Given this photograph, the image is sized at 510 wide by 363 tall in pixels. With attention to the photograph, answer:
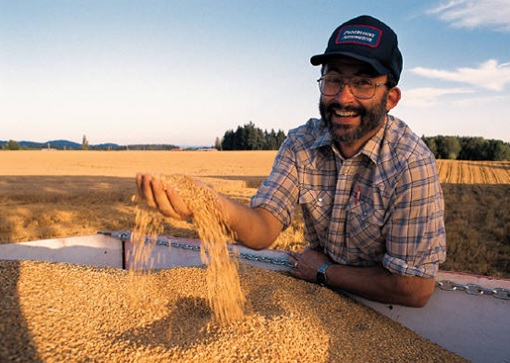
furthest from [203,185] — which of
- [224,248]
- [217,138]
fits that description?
[217,138]

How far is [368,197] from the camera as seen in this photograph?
2.25 m

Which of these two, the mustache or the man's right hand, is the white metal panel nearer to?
the man's right hand

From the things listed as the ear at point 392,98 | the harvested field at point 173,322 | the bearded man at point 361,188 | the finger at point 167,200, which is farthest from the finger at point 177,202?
the ear at point 392,98

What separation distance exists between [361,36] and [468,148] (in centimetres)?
5440

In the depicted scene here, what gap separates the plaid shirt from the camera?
2.10m

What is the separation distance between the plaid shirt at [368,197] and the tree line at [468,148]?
4801 cm

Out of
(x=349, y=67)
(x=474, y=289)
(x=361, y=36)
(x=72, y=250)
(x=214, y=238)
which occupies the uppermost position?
(x=361, y=36)

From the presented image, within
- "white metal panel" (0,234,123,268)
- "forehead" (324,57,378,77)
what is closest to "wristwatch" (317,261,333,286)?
"forehead" (324,57,378,77)

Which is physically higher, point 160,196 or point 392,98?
point 392,98

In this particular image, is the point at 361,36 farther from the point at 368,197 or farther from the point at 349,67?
the point at 368,197

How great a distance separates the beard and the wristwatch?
70cm

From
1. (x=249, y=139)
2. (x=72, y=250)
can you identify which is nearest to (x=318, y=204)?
(x=72, y=250)

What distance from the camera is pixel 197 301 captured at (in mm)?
2154

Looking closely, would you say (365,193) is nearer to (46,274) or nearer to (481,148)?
(46,274)
